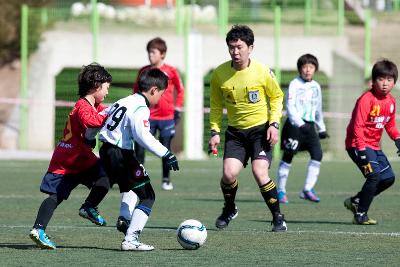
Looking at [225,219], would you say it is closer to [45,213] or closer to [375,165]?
[375,165]

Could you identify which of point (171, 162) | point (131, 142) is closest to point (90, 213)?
point (131, 142)

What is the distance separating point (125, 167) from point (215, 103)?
2.01m

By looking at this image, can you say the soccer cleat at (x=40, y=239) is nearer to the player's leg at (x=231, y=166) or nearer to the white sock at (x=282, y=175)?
the player's leg at (x=231, y=166)

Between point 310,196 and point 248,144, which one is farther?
point 310,196

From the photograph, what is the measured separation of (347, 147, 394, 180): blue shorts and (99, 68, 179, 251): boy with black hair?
3.33 metres

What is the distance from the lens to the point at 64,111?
30.0 metres

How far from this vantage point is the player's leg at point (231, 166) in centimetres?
1152

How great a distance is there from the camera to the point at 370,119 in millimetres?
12602

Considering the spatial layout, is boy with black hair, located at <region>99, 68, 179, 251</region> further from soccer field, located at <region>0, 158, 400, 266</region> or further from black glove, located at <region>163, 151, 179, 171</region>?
soccer field, located at <region>0, 158, 400, 266</region>

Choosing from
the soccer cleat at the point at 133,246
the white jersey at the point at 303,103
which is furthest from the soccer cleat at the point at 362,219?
the soccer cleat at the point at 133,246

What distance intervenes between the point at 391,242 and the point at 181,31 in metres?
20.0

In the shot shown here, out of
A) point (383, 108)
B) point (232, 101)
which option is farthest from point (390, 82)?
point (232, 101)

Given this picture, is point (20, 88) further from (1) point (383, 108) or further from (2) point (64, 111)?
(1) point (383, 108)

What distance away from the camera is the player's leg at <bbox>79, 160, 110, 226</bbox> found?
10352mm
